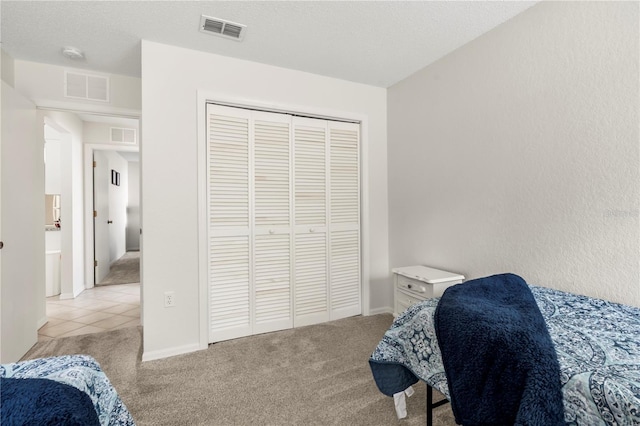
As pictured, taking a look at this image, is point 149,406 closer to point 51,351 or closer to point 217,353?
point 217,353

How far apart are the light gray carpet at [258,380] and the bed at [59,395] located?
951 mm

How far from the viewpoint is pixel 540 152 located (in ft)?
6.48

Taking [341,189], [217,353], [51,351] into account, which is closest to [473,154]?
[341,189]

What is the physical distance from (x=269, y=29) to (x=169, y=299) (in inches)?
86.9

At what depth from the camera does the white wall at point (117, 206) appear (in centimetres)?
591

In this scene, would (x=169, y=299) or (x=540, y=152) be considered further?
Result: (x=169, y=299)

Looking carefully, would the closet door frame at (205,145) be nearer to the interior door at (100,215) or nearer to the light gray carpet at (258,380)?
the light gray carpet at (258,380)

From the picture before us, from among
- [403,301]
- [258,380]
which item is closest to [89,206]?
[258,380]

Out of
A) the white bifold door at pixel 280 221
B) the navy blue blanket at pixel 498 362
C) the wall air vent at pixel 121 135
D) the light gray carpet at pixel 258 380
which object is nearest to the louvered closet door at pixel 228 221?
the white bifold door at pixel 280 221

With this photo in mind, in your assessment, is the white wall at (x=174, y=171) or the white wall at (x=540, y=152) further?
the white wall at (x=174, y=171)

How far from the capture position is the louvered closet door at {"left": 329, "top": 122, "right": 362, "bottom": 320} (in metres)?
3.13

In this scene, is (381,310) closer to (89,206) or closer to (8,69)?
(8,69)

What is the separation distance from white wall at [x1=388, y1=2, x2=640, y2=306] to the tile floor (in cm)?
329

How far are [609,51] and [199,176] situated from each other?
2.78 metres
